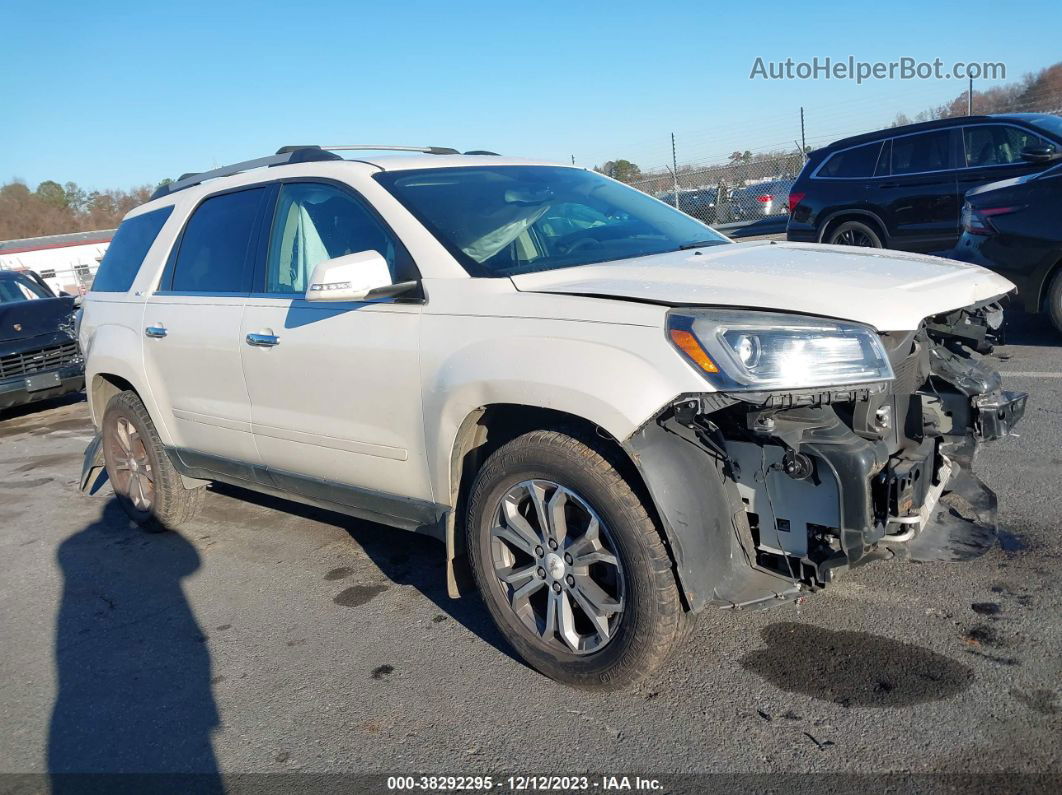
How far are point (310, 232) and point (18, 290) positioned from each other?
28.6 feet

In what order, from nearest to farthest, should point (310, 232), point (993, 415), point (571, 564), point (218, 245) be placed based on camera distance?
point (571, 564) → point (993, 415) → point (310, 232) → point (218, 245)

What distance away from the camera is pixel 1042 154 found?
8.40 metres

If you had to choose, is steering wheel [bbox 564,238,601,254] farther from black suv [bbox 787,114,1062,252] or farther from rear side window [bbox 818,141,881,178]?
rear side window [bbox 818,141,881,178]

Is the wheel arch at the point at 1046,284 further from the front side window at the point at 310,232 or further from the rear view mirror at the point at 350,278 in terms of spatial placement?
the rear view mirror at the point at 350,278

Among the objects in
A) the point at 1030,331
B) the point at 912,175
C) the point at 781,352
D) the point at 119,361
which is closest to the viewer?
the point at 781,352

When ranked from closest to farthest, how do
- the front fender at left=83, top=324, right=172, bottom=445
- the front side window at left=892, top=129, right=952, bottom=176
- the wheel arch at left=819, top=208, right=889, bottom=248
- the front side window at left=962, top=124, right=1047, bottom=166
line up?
the front fender at left=83, top=324, right=172, bottom=445, the front side window at left=962, top=124, right=1047, bottom=166, the front side window at left=892, top=129, right=952, bottom=176, the wheel arch at left=819, top=208, right=889, bottom=248

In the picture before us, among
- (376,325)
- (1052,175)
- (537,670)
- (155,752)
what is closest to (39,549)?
(155,752)

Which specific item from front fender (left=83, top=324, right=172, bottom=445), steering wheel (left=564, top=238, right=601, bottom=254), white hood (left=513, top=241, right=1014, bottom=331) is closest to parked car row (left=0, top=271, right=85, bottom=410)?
front fender (left=83, top=324, right=172, bottom=445)

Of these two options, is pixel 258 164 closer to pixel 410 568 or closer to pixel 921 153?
pixel 410 568

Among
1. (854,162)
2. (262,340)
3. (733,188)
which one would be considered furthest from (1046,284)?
(733,188)

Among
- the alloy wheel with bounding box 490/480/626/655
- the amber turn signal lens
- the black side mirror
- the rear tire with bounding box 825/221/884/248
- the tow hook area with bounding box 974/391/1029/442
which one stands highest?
the black side mirror

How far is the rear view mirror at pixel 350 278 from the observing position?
123 inches

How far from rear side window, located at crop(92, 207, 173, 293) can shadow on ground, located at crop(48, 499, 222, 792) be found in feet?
5.20

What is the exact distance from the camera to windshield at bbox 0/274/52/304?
35.0 ft
